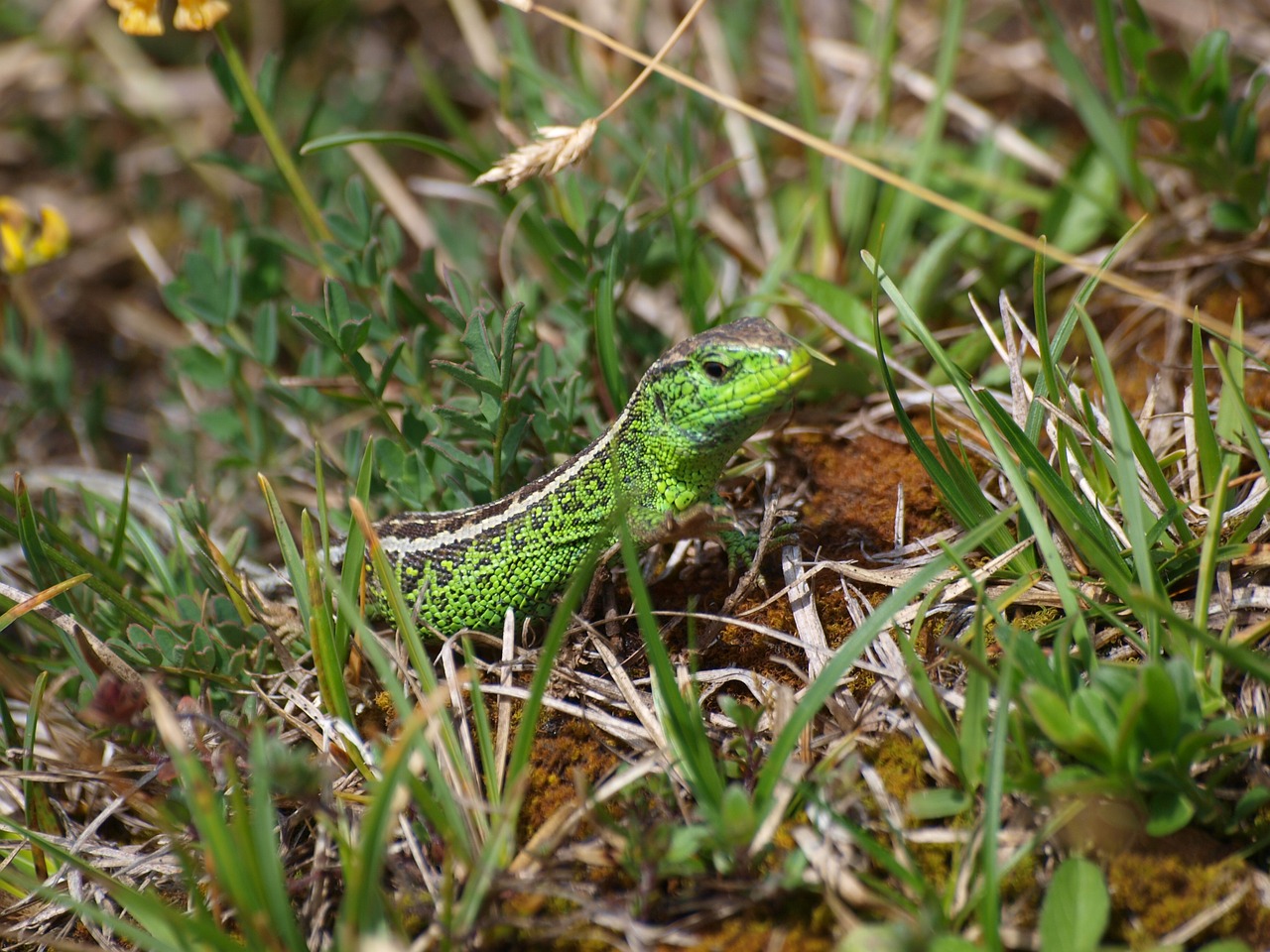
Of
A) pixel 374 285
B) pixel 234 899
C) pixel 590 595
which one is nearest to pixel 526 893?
pixel 234 899

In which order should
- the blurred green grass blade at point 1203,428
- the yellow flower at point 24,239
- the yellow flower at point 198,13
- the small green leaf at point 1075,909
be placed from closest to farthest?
the small green leaf at point 1075,909 → the blurred green grass blade at point 1203,428 → the yellow flower at point 198,13 → the yellow flower at point 24,239

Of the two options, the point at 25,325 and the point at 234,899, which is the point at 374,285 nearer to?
the point at 234,899

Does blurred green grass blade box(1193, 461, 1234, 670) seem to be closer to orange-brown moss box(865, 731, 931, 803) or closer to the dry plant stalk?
orange-brown moss box(865, 731, 931, 803)

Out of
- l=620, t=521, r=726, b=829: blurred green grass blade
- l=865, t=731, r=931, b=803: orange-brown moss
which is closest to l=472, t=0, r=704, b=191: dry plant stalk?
l=620, t=521, r=726, b=829: blurred green grass blade

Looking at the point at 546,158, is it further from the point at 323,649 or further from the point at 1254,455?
the point at 1254,455

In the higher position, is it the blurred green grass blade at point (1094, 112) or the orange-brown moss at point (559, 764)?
the blurred green grass blade at point (1094, 112)

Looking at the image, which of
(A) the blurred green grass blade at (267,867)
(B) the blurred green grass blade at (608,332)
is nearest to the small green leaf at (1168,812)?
(A) the blurred green grass blade at (267,867)

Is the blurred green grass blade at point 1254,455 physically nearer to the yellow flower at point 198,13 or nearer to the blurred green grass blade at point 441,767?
the blurred green grass blade at point 441,767
